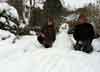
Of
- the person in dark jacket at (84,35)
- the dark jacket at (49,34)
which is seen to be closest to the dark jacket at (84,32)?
the person in dark jacket at (84,35)

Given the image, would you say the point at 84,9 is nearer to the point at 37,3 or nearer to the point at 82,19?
the point at 37,3

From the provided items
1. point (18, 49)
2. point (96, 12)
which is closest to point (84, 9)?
point (96, 12)

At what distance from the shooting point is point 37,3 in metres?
8.00

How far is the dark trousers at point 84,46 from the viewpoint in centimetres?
474

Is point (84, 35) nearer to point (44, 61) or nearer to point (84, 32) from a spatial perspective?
point (84, 32)

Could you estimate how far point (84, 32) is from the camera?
16.1 feet

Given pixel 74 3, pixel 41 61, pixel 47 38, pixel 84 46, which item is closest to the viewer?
pixel 41 61

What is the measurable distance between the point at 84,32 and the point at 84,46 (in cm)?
28

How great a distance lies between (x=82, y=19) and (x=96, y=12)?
2.76m

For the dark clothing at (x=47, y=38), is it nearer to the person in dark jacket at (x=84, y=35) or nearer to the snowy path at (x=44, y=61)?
the person in dark jacket at (x=84, y=35)

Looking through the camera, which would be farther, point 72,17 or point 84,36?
point 72,17

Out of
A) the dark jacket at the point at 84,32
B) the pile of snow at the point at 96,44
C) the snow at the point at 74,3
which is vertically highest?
the snow at the point at 74,3

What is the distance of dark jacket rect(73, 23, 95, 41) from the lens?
486 centimetres

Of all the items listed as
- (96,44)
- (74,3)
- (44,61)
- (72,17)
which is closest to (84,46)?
(96,44)
